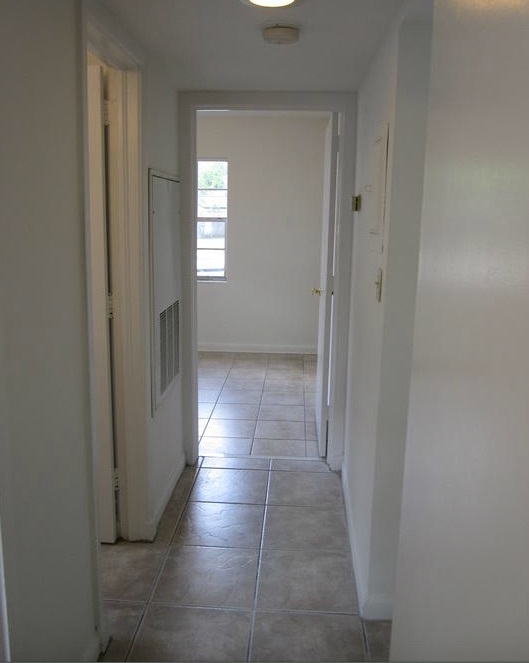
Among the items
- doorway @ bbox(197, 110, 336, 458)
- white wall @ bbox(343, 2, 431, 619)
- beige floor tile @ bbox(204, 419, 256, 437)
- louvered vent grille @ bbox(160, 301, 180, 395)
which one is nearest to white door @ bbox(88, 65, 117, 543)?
louvered vent grille @ bbox(160, 301, 180, 395)

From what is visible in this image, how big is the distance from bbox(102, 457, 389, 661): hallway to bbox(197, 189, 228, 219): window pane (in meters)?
3.62

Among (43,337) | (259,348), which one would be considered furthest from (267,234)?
(43,337)

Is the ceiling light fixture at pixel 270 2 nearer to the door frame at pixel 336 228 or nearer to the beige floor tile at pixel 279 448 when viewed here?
the door frame at pixel 336 228

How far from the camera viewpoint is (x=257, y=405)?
195 inches

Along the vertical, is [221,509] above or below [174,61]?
below

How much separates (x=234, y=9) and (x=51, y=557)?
183 cm

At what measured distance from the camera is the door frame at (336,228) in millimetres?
3418

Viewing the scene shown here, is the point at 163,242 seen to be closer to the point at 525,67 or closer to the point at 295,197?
the point at 525,67

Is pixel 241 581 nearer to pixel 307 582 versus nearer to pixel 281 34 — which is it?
pixel 307 582

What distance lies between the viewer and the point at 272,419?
15.2ft

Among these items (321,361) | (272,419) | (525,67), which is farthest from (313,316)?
(525,67)

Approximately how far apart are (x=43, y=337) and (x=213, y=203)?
510 centimetres

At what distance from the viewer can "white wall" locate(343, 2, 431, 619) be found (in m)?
1.94

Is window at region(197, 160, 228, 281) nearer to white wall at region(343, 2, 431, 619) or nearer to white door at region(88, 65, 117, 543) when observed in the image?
white wall at region(343, 2, 431, 619)
